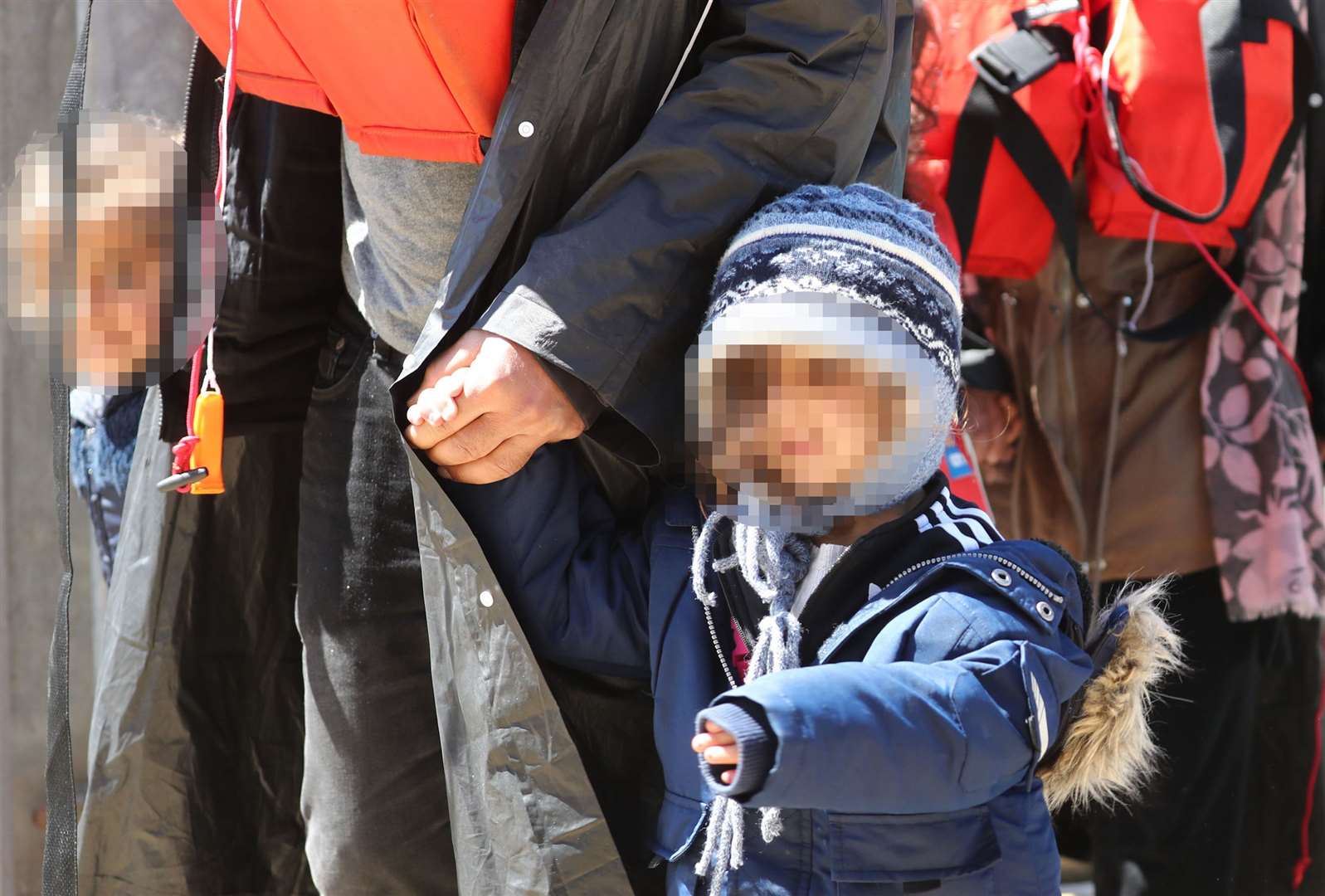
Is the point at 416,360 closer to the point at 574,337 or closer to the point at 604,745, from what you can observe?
the point at 574,337

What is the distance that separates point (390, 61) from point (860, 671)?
0.76 metres

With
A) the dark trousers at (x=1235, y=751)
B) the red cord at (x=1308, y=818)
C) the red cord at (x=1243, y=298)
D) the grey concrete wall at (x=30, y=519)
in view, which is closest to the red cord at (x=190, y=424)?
the grey concrete wall at (x=30, y=519)

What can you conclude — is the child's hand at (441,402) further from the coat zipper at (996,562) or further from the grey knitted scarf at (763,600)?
the coat zipper at (996,562)

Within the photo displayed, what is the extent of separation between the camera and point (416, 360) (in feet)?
4.68

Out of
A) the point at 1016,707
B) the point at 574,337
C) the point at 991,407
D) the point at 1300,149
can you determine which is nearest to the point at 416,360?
the point at 574,337

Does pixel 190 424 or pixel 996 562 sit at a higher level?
pixel 190 424

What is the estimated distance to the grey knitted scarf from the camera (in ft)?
4.68

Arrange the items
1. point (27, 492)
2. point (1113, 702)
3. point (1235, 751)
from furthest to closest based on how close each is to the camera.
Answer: point (27, 492) < point (1235, 751) < point (1113, 702)

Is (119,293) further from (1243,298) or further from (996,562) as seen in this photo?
(1243,298)

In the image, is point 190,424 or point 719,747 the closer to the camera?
point 719,747

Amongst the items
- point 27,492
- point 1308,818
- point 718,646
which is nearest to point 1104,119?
point 1308,818

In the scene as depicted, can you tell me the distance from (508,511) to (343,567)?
332 mm

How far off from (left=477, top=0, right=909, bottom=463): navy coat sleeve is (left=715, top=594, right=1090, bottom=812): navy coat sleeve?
369 millimetres

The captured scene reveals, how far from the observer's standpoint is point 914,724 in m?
1.23
